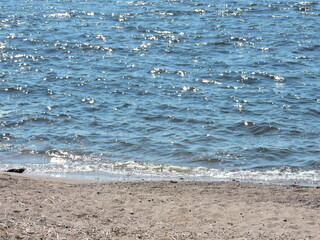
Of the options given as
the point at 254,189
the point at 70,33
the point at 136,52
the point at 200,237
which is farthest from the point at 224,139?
the point at 70,33

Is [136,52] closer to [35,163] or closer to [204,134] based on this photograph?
[204,134]

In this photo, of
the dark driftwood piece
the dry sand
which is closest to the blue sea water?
the dark driftwood piece

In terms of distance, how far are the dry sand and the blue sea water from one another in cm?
157

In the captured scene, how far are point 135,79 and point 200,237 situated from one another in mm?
11600

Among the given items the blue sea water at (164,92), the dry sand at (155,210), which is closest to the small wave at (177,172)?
the blue sea water at (164,92)

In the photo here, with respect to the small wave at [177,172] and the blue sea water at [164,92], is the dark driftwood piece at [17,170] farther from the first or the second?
the blue sea water at [164,92]

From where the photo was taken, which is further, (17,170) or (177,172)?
(177,172)

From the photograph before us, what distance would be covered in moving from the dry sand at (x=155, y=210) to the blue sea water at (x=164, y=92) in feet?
5.14

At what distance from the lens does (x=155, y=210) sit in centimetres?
1048

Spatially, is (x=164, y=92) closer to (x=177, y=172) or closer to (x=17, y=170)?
(x=177, y=172)

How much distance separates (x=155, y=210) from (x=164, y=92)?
8970 millimetres

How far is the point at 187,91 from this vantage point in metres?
19.1

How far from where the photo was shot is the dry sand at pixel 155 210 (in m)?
9.20

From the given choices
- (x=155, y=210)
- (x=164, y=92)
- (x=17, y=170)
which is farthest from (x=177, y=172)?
(x=164, y=92)
